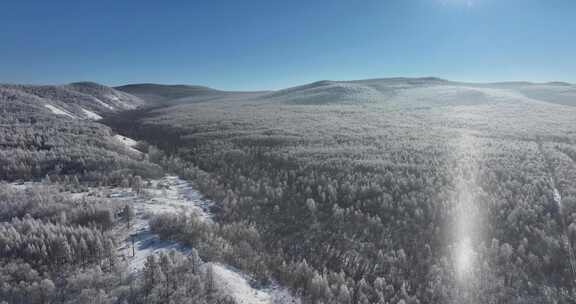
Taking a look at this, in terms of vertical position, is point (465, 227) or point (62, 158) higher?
point (62, 158)

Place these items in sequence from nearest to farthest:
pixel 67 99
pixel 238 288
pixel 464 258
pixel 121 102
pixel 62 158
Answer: pixel 238 288 → pixel 464 258 → pixel 62 158 → pixel 67 99 → pixel 121 102

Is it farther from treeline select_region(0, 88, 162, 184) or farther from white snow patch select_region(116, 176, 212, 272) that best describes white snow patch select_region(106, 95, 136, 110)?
white snow patch select_region(116, 176, 212, 272)

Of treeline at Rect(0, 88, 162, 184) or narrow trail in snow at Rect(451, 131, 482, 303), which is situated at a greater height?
treeline at Rect(0, 88, 162, 184)

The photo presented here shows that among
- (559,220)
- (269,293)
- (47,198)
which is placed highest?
(47,198)

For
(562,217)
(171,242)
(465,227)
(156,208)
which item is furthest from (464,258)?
(156,208)

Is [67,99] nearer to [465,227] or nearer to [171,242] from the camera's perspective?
[171,242]

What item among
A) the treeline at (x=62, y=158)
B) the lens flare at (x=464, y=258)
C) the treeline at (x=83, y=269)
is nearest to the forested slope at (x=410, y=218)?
the lens flare at (x=464, y=258)

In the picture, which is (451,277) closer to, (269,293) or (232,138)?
(269,293)

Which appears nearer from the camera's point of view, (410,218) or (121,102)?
(410,218)

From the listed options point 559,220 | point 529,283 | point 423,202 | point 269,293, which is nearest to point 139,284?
point 269,293

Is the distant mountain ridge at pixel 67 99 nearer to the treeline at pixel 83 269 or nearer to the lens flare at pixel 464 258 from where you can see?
the treeline at pixel 83 269

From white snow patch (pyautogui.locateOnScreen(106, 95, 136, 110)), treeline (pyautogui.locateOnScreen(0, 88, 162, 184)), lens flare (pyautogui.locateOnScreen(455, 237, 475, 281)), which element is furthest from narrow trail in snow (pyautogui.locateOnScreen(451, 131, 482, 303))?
white snow patch (pyautogui.locateOnScreen(106, 95, 136, 110))
